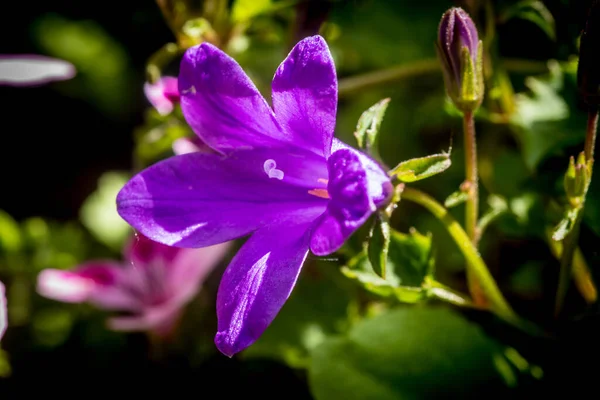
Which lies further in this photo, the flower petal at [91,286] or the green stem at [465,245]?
the flower petal at [91,286]

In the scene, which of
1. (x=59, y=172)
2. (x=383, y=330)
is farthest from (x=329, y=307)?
(x=59, y=172)

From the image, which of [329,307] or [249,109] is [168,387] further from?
[249,109]

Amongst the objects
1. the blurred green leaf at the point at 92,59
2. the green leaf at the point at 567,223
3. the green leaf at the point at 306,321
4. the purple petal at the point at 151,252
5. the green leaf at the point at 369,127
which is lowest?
the green leaf at the point at 306,321

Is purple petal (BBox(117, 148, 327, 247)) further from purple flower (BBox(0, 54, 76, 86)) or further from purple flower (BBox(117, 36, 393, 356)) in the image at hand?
purple flower (BBox(0, 54, 76, 86))

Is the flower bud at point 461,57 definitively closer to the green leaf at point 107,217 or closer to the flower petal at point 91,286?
the flower petal at point 91,286

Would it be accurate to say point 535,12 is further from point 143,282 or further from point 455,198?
point 143,282

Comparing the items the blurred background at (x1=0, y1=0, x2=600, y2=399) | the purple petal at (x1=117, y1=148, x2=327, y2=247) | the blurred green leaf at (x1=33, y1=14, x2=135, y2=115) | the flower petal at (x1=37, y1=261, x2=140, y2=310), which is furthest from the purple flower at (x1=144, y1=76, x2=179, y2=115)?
the blurred green leaf at (x1=33, y1=14, x2=135, y2=115)

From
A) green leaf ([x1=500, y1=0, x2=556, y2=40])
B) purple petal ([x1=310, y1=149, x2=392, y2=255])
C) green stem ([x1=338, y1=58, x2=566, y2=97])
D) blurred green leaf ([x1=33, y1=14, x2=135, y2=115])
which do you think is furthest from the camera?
blurred green leaf ([x1=33, y1=14, x2=135, y2=115])

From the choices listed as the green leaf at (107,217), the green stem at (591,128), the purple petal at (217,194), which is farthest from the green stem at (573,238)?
the green leaf at (107,217)

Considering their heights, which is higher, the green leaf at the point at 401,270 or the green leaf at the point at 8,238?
the green leaf at the point at 401,270
